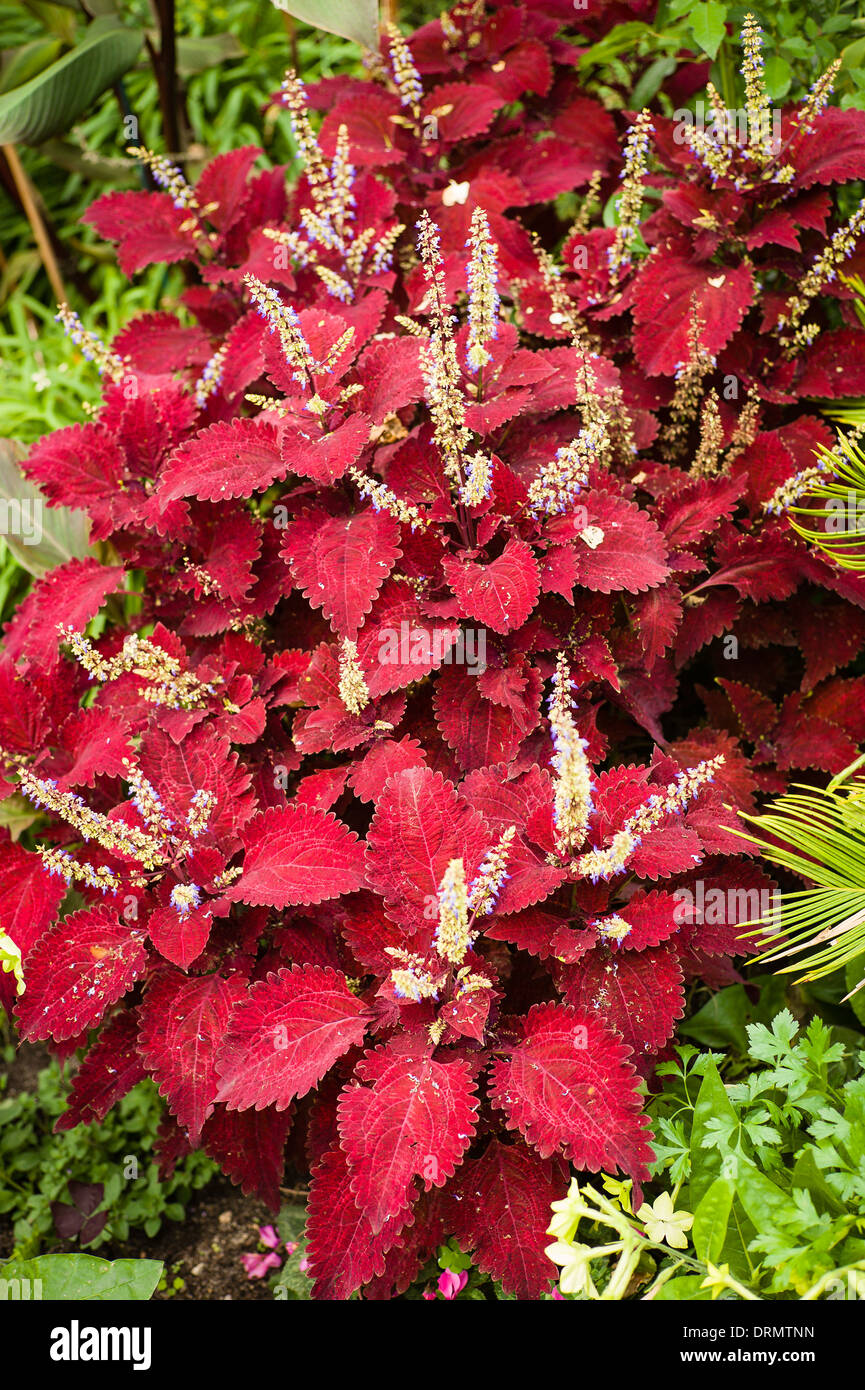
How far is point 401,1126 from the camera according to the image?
1.62 meters

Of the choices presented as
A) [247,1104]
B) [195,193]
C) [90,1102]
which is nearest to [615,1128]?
[247,1104]

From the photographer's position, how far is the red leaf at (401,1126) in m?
1.58

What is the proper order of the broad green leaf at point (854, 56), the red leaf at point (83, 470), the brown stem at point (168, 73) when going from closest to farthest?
the red leaf at point (83, 470), the broad green leaf at point (854, 56), the brown stem at point (168, 73)

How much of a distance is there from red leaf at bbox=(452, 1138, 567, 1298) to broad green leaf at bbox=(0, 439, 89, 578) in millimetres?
1614

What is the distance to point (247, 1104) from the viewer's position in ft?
5.41

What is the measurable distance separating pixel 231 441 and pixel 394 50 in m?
1.16

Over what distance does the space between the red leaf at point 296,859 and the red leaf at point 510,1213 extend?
495 mm

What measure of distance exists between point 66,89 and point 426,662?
2.02 m

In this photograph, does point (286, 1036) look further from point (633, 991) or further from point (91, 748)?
point (91, 748)

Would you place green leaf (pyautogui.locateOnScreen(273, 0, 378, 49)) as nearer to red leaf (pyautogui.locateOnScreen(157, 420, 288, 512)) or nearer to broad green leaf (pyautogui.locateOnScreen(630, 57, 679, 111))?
broad green leaf (pyautogui.locateOnScreen(630, 57, 679, 111))

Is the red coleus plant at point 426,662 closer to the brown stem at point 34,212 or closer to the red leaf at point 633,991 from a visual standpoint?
the red leaf at point 633,991

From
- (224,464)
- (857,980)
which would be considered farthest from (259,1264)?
(224,464)

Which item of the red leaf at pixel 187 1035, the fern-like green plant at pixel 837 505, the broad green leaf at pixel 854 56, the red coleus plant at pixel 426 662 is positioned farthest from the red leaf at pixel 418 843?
the broad green leaf at pixel 854 56

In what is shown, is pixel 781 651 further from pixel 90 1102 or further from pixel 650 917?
pixel 90 1102
